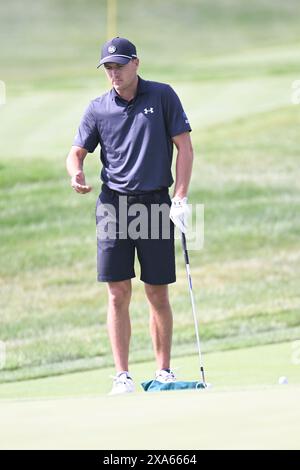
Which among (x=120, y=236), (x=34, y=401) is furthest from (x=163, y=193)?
(x=34, y=401)

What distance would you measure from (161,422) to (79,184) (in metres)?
2.29

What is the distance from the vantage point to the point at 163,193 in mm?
7355

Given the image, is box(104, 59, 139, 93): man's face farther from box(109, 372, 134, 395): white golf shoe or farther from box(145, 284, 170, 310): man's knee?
box(109, 372, 134, 395): white golf shoe

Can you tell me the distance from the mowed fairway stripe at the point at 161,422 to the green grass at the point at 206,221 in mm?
4288

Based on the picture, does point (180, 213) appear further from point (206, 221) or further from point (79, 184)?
point (206, 221)

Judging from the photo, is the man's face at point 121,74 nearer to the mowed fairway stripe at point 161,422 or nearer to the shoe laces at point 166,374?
the shoe laces at point 166,374

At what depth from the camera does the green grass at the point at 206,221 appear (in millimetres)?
12258

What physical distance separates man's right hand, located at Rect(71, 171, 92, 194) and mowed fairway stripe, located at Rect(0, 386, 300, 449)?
5.35 ft

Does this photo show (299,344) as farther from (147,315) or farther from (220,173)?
(220,173)

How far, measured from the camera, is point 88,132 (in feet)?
→ 24.5

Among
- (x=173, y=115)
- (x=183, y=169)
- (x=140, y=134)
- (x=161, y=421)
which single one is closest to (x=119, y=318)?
(x=183, y=169)

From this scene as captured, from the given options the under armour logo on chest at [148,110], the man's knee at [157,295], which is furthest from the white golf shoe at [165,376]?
the under armour logo on chest at [148,110]

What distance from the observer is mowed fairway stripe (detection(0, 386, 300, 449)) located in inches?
196

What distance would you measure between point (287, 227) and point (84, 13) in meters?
26.6
